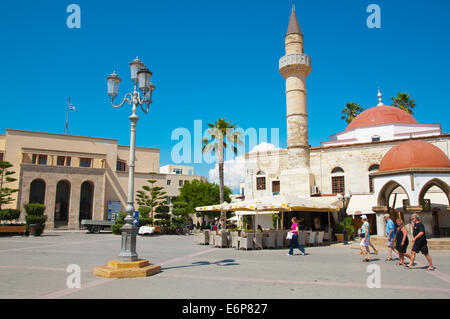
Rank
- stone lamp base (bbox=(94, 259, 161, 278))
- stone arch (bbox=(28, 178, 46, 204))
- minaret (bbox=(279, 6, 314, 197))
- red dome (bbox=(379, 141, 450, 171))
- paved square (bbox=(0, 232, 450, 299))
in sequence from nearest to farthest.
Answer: paved square (bbox=(0, 232, 450, 299)) → stone lamp base (bbox=(94, 259, 161, 278)) → red dome (bbox=(379, 141, 450, 171)) → minaret (bbox=(279, 6, 314, 197)) → stone arch (bbox=(28, 178, 46, 204))

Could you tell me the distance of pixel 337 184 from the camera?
29.1 m

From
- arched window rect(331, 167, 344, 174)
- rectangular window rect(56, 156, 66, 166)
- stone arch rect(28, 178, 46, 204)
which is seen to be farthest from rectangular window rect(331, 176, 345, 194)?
stone arch rect(28, 178, 46, 204)

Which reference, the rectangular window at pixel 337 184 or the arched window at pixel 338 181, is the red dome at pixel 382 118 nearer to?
the arched window at pixel 338 181

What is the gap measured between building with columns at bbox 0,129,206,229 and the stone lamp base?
3028 cm

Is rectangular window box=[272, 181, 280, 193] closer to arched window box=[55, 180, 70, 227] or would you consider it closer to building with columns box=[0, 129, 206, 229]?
building with columns box=[0, 129, 206, 229]

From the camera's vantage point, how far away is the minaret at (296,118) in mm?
28141

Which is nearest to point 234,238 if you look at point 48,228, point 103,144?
point 48,228

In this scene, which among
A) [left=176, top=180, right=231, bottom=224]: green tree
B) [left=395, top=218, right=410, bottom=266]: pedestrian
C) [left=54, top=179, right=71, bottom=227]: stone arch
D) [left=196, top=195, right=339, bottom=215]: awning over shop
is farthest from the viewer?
[left=176, top=180, right=231, bottom=224]: green tree

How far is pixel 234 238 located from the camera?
17094mm

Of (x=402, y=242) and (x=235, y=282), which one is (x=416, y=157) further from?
(x=235, y=282)

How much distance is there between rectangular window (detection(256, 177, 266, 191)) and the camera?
32844 mm

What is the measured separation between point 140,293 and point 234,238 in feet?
35.0
